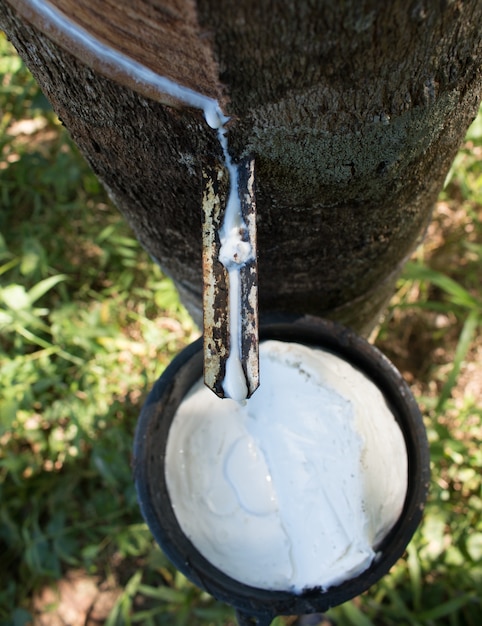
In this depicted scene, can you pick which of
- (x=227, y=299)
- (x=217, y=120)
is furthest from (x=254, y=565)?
(x=217, y=120)

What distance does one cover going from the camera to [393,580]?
1455 mm

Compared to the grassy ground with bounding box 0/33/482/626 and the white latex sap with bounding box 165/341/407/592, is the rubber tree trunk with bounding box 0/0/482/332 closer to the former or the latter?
the white latex sap with bounding box 165/341/407/592

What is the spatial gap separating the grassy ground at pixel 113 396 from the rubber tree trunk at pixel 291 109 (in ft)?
2.64

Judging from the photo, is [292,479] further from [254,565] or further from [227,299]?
[227,299]

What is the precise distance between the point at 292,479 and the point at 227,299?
0.40 m

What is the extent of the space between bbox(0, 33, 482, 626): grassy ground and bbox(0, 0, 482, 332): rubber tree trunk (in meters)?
0.80

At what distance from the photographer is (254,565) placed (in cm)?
83

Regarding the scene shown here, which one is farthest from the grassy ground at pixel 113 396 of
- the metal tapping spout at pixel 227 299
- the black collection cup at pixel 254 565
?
the metal tapping spout at pixel 227 299

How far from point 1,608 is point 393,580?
1214 millimetres

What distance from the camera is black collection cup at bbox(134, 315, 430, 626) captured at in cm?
81

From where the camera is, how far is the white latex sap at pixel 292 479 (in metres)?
0.82

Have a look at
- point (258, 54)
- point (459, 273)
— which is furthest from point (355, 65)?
point (459, 273)

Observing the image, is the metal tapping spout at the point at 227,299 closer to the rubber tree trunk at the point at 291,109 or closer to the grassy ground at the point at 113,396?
the rubber tree trunk at the point at 291,109

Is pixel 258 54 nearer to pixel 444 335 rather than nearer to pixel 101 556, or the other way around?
pixel 444 335
